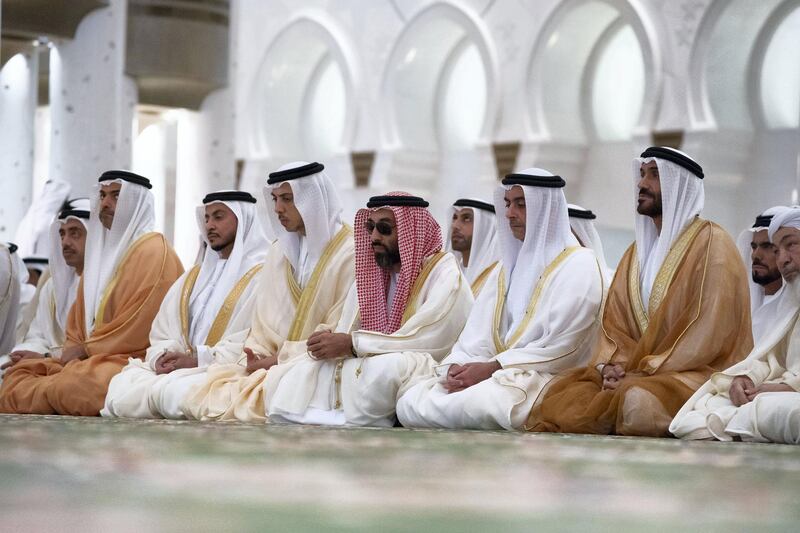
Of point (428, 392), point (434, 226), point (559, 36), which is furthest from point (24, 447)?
point (559, 36)

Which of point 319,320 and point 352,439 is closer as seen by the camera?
point 352,439

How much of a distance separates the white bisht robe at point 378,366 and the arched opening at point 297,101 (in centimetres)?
930

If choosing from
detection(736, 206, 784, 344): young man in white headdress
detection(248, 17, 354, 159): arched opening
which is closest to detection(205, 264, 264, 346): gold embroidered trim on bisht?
detection(736, 206, 784, 344): young man in white headdress

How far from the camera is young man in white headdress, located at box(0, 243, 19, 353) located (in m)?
7.85

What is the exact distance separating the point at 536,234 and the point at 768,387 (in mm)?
1325

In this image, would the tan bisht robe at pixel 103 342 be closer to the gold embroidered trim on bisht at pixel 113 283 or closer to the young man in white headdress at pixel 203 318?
the gold embroidered trim on bisht at pixel 113 283

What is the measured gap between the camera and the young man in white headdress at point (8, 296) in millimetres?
7848

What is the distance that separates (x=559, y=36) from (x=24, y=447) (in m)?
9.70

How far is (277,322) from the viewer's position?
6562 millimetres

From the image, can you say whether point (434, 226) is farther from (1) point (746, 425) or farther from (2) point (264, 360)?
(1) point (746, 425)

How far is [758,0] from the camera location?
1114 centimetres

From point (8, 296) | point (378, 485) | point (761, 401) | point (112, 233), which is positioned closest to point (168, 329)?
point (112, 233)

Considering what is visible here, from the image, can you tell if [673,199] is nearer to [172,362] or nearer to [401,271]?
[401,271]

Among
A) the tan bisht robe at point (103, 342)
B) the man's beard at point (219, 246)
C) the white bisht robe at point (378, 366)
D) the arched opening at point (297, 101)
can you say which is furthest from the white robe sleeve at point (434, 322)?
the arched opening at point (297, 101)
